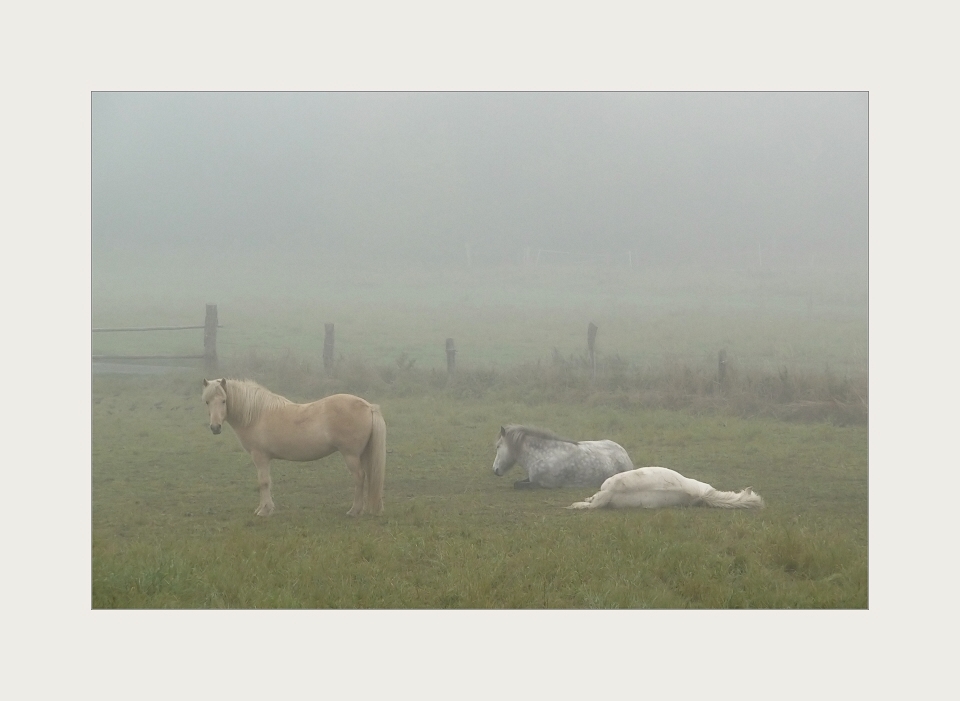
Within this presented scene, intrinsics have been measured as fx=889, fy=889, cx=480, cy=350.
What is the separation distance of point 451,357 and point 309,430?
4209 mm

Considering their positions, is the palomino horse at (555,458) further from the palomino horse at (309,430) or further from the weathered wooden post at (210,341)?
the weathered wooden post at (210,341)

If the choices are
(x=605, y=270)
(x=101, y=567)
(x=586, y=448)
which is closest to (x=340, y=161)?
(x=605, y=270)

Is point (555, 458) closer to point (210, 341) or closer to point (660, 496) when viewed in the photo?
point (660, 496)

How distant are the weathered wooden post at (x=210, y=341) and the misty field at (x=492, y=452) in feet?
0.47

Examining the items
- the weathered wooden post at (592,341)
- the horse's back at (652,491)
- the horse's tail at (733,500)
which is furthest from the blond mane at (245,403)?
the weathered wooden post at (592,341)

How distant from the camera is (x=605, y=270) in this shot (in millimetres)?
13539

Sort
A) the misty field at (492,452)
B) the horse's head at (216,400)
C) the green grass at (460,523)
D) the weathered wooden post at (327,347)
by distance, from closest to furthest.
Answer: the green grass at (460,523) → the misty field at (492,452) → the horse's head at (216,400) → the weathered wooden post at (327,347)

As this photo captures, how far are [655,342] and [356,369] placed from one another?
4588mm

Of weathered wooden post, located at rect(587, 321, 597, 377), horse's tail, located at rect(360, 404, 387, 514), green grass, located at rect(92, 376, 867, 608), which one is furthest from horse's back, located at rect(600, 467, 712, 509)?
weathered wooden post, located at rect(587, 321, 597, 377)

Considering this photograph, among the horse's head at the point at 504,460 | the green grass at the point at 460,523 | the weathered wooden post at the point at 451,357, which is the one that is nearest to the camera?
the green grass at the point at 460,523

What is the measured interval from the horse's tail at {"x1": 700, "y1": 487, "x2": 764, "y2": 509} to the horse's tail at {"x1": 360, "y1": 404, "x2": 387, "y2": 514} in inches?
142

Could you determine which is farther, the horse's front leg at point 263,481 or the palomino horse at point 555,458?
the palomino horse at point 555,458

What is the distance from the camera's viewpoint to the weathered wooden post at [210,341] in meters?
12.5

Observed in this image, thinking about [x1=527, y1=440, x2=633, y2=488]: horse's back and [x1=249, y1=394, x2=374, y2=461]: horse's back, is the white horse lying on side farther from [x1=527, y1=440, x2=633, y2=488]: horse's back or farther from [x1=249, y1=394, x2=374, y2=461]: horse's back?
[x1=249, y1=394, x2=374, y2=461]: horse's back
